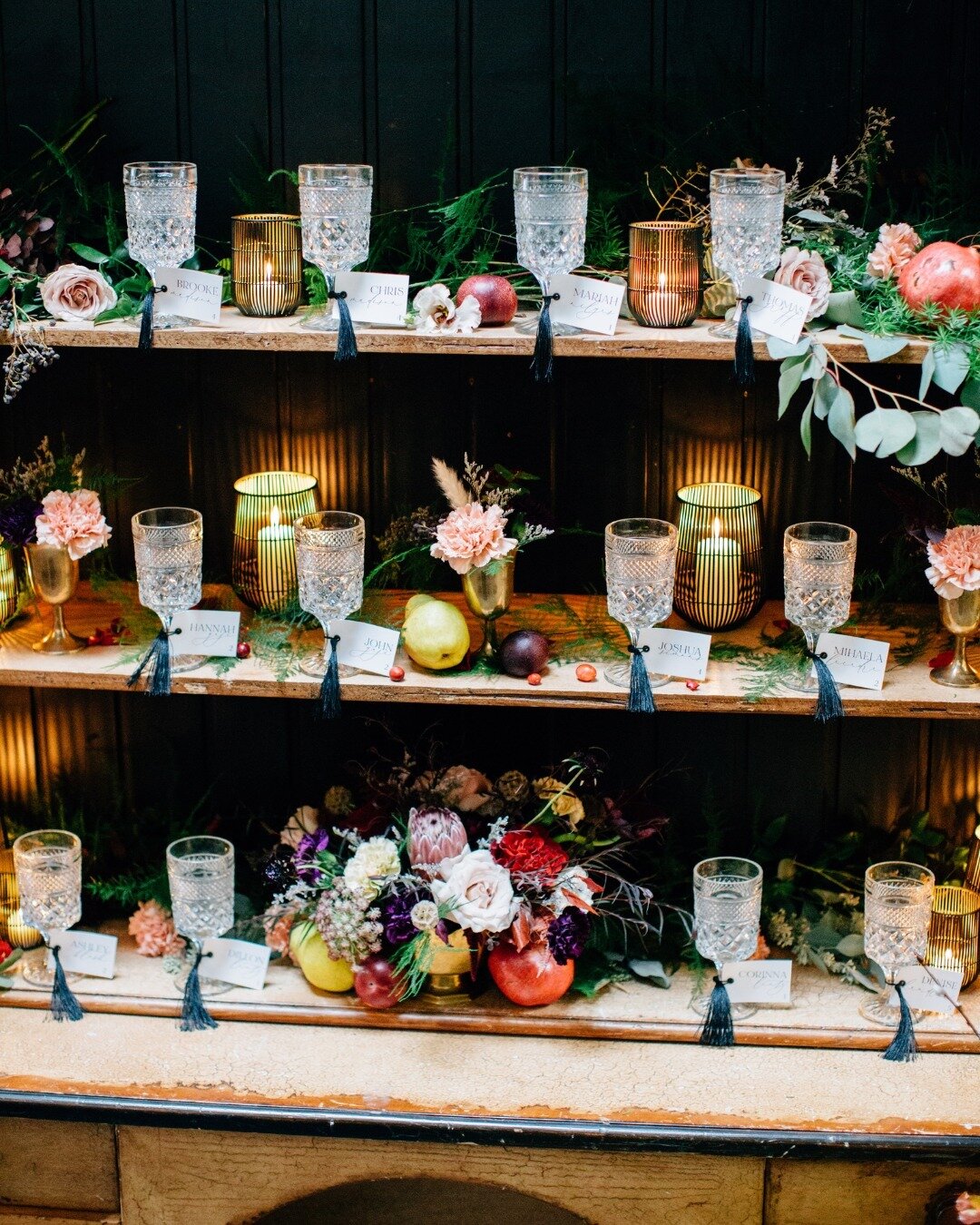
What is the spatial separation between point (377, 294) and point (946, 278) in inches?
29.0

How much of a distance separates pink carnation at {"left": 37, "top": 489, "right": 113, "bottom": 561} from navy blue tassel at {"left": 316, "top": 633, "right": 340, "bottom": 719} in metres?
0.39

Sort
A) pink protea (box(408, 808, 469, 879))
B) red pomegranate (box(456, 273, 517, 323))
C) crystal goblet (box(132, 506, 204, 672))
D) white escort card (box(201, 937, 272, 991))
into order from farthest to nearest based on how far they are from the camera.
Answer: white escort card (box(201, 937, 272, 991)) < pink protea (box(408, 808, 469, 879)) < crystal goblet (box(132, 506, 204, 672)) < red pomegranate (box(456, 273, 517, 323))

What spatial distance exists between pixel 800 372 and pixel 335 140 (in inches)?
31.1

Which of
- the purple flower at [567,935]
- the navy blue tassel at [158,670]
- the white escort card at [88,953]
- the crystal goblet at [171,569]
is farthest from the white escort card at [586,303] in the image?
the white escort card at [88,953]

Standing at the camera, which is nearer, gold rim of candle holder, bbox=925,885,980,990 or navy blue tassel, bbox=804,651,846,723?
navy blue tassel, bbox=804,651,846,723

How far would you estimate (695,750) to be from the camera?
2566mm

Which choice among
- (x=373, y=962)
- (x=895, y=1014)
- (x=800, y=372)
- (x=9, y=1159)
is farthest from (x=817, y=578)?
(x=9, y=1159)

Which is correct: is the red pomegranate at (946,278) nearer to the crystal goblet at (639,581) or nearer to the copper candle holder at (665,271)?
the copper candle holder at (665,271)

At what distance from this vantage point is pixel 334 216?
6.82 ft

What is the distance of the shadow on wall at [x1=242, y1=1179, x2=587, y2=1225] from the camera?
2459mm

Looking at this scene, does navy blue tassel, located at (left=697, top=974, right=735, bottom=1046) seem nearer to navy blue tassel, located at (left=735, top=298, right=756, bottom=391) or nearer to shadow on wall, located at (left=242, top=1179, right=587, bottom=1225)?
shadow on wall, located at (left=242, top=1179, right=587, bottom=1225)

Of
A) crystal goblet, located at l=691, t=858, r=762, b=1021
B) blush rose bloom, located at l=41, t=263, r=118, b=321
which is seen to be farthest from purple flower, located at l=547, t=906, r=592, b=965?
blush rose bloom, located at l=41, t=263, r=118, b=321

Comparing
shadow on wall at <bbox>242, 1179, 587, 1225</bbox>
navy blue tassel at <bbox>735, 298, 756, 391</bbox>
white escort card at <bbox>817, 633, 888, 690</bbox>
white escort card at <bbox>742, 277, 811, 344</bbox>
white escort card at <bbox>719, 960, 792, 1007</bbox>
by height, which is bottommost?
shadow on wall at <bbox>242, 1179, 587, 1225</bbox>

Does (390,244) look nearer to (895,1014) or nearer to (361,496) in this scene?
(361,496)
